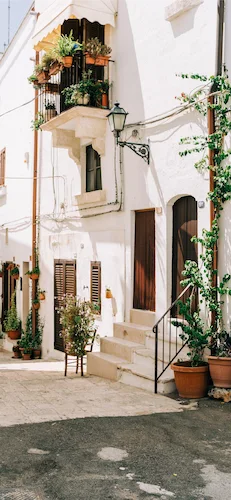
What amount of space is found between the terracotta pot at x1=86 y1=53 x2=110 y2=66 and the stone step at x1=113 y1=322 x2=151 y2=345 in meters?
5.16

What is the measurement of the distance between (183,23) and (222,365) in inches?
223

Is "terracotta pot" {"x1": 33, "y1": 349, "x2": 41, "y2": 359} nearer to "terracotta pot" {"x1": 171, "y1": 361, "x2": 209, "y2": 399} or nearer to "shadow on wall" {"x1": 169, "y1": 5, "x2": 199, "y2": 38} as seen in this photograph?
"terracotta pot" {"x1": 171, "y1": 361, "x2": 209, "y2": 399}

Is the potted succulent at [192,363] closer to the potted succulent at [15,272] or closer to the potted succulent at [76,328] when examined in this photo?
the potted succulent at [76,328]

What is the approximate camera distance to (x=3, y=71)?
19281 millimetres

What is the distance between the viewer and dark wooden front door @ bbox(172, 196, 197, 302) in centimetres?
966

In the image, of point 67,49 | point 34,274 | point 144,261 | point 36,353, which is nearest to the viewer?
point 144,261

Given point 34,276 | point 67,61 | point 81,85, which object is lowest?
point 34,276

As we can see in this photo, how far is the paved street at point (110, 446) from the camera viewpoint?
5.11m

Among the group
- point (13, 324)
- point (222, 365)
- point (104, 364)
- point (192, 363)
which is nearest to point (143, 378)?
point (192, 363)

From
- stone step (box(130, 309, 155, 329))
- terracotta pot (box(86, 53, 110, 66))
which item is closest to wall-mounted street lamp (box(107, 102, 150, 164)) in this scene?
terracotta pot (box(86, 53, 110, 66))

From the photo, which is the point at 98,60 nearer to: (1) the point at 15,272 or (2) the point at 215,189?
(2) the point at 215,189

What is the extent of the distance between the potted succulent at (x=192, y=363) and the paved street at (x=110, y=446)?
252 millimetres

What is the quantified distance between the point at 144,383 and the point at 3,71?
45.0 feet

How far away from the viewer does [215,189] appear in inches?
341
